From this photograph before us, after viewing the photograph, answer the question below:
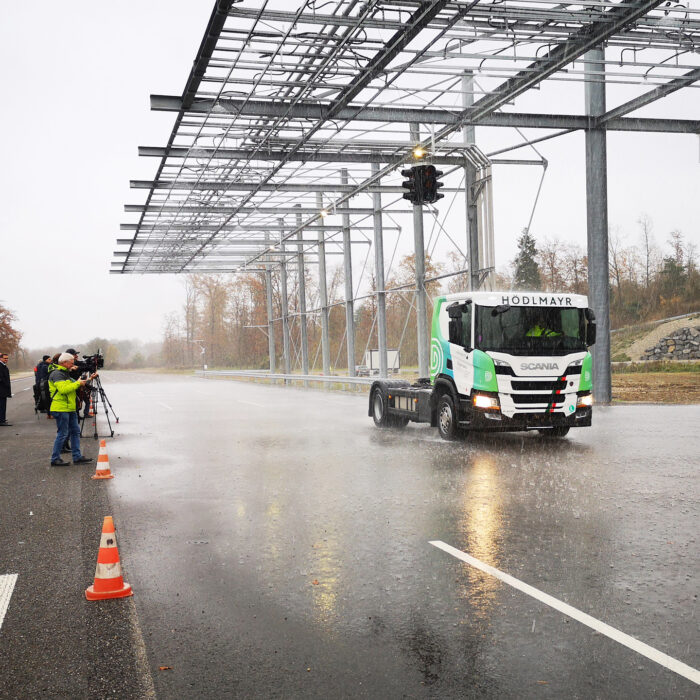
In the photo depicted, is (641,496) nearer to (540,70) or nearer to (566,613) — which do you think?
(566,613)

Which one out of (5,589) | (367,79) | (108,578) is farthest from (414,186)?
(5,589)

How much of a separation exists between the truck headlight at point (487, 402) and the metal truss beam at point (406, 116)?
9.06m

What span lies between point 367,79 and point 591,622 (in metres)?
14.4

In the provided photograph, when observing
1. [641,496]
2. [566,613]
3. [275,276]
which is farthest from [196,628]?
[275,276]

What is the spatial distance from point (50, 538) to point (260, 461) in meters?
5.09

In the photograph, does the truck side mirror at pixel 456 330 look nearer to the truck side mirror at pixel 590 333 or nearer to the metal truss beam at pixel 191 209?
the truck side mirror at pixel 590 333

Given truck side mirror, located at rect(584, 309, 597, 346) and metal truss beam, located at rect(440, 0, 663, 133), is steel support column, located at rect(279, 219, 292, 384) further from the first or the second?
truck side mirror, located at rect(584, 309, 597, 346)

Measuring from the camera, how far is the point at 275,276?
61781mm

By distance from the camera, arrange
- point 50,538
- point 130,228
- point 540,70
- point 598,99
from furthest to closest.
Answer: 1. point 130,228
2. point 598,99
3. point 540,70
4. point 50,538

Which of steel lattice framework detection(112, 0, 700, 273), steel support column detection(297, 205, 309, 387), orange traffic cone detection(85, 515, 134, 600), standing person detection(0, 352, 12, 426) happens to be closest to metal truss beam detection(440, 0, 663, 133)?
steel lattice framework detection(112, 0, 700, 273)

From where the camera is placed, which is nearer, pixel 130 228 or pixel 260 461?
pixel 260 461

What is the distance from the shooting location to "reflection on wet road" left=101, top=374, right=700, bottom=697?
4.16 metres

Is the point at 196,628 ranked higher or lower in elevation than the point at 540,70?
lower

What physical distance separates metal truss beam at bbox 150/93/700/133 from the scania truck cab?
7372 millimetres
